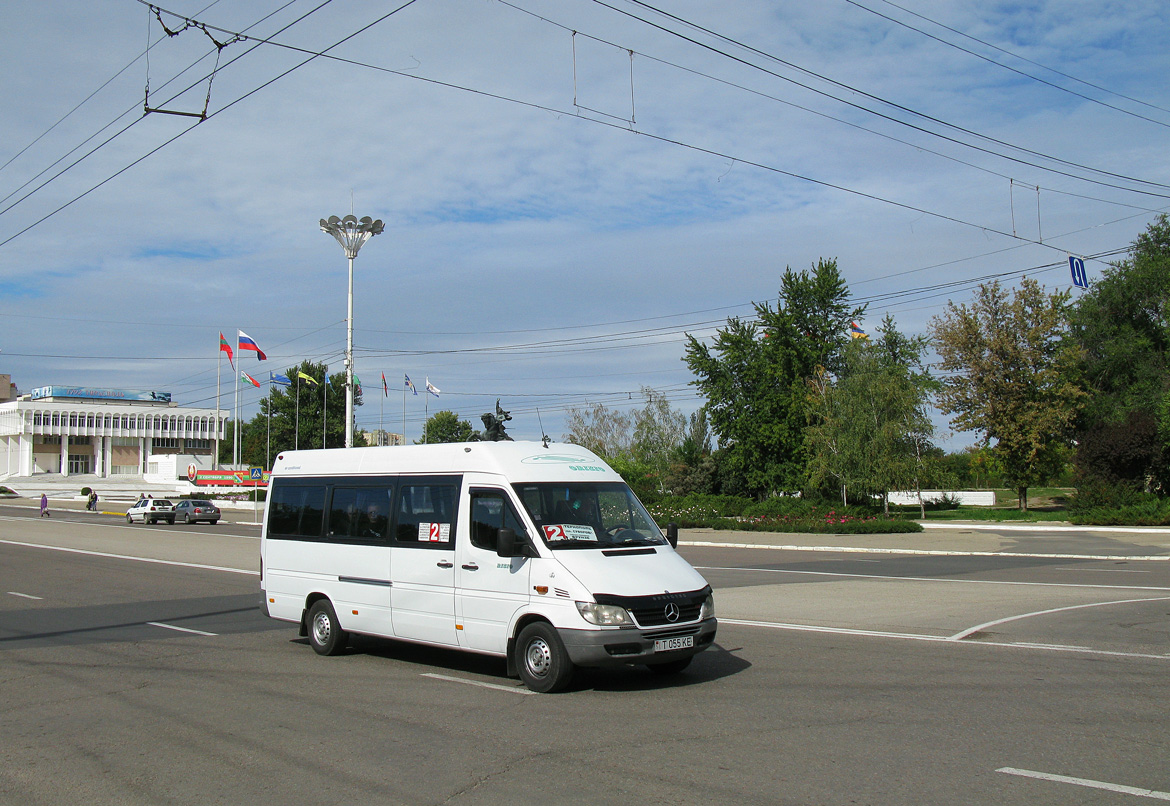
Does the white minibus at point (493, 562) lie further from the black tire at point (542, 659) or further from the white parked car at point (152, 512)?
the white parked car at point (152, 512)

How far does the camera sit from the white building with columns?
130 meters

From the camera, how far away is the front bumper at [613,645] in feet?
27.0

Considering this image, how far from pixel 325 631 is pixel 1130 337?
60.6 metres

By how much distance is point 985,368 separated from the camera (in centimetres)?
5591

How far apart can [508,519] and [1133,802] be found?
5675 millimetres

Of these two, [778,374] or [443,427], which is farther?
[443,427]

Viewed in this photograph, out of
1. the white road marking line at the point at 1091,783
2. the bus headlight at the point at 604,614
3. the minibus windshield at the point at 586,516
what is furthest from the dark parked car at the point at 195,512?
the white road marking line at the point at 1091,783

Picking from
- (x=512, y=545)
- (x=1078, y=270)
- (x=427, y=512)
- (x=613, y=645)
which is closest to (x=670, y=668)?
(x=613, y=645)

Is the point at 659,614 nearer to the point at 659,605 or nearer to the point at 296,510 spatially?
the point at 659,605

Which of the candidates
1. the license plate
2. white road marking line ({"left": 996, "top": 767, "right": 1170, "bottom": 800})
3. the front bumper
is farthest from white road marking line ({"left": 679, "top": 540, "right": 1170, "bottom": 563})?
white road marking line ({"left": 996, "top": 767, "right": 1170, "bottom": 800})

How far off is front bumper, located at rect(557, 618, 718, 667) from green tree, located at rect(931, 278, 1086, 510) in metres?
53.0

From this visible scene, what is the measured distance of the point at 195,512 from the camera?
174 ft

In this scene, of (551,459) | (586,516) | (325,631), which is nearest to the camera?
(586,516)

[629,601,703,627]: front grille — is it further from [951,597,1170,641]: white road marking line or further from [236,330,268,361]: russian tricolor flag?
[236,330,268,361]: russian tricolor flag
